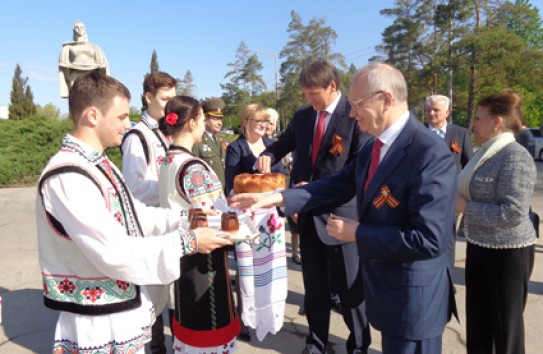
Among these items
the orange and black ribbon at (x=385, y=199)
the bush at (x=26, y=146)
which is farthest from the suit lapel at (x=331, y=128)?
the bush at (x=26, y=146)

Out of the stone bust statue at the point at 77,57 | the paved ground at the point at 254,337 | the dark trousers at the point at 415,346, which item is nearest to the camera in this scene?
the dark trousers at the point at 415,346

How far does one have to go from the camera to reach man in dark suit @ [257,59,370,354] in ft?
9.96

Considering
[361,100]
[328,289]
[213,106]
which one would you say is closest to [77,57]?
[213,106]

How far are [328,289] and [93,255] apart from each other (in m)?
2.10

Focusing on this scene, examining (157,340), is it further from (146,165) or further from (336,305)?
(336,305)

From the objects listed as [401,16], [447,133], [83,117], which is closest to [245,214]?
[83,117]

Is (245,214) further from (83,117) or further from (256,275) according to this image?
(83,117)

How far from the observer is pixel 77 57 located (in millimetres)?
8609

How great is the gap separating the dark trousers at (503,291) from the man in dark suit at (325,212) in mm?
849

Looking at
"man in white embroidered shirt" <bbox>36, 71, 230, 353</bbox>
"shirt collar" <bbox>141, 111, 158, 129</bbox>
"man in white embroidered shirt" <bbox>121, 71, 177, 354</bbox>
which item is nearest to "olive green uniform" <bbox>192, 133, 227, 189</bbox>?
"shirt collar" <bbox>141, 111, 158, 129</bbox>

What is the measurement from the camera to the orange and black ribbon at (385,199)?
175cm

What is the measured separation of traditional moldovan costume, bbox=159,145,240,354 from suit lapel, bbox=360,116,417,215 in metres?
1.09

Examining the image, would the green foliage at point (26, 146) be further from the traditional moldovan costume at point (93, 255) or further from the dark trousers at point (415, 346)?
the dark trousers at point (415, 346)

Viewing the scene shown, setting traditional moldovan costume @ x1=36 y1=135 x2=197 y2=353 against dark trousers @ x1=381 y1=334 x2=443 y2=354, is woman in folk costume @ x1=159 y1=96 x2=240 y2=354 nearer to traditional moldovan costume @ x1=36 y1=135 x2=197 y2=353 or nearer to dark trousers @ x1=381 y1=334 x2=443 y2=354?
traditional moldovan costume @ x1=36 y1=135 x2=197 y2=353
